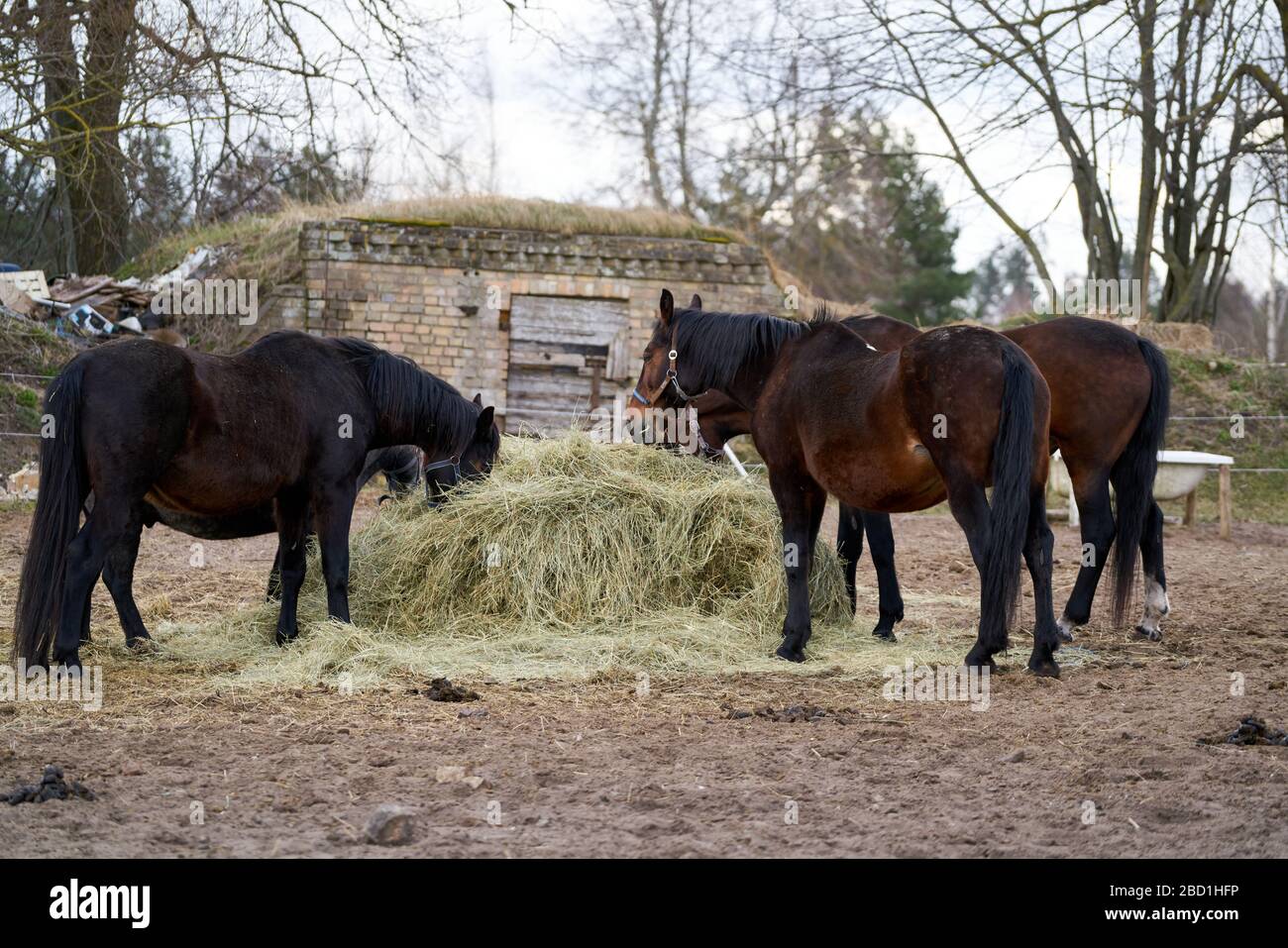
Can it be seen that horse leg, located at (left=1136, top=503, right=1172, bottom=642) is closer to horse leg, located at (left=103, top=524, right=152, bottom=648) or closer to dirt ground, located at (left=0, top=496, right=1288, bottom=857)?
dirt ground, located at (left=0, top=496, right=1288, bottom=857)

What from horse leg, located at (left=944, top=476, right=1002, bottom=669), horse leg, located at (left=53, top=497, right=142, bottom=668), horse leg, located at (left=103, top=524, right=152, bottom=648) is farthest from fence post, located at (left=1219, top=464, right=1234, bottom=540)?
horse leg, located at (left=53, top=497, right=142, bottom=668)

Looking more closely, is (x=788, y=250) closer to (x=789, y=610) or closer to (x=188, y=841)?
(x=789, y=610)

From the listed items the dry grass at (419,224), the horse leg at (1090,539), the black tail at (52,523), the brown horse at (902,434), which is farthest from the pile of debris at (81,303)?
the horse leg at (1090,539)

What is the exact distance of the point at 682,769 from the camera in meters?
3.86

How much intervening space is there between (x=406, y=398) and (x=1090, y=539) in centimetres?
403

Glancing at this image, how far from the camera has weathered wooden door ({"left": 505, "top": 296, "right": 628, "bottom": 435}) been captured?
15.4m

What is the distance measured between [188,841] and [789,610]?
143 inches

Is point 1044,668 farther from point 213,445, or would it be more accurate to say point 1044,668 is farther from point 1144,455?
point 213,445

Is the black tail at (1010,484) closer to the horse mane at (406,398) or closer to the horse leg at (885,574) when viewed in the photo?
the horse leg at (885,574)

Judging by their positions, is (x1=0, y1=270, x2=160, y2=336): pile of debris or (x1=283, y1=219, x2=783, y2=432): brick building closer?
(x1=0, y1=270, x2=160, y2=336): pile of debris

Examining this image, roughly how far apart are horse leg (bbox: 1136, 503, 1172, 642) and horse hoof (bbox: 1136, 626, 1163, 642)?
0.02m

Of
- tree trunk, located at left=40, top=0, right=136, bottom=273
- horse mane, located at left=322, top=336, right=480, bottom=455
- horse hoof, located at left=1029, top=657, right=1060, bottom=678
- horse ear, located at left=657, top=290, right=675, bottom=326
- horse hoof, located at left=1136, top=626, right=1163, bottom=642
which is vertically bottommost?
horse hoof, located at left=1136, top=626, right=1163, bottom=642

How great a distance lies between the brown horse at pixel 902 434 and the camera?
5141 mm

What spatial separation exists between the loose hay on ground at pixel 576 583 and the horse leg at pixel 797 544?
15 cm
